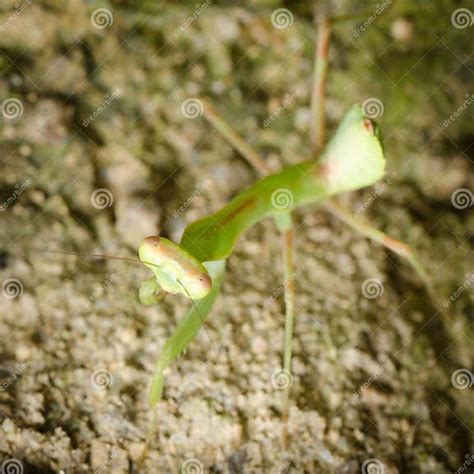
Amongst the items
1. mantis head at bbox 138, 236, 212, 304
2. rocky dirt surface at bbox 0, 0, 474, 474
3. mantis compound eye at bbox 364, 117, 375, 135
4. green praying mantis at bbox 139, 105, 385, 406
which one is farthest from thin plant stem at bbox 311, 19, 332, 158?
mantis head at bbox 138, 236, 212, 304

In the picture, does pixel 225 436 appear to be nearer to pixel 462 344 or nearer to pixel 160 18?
pixel 462 344

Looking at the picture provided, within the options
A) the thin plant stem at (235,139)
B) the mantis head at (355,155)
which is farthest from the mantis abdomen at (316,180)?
the thin plant stem at (235,139)

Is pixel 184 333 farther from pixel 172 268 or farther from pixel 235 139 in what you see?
pixel 235 139

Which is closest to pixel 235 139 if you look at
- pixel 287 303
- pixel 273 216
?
pixel 273 216

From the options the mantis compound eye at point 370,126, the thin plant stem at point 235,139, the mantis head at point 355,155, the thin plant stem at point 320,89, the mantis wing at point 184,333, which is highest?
the thin plant stem at point 320,89

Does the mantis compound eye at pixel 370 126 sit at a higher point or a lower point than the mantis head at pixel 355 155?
higher

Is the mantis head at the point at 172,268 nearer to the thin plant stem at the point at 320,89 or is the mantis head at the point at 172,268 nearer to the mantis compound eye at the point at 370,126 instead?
the mantis compound eye at the point at 370,126

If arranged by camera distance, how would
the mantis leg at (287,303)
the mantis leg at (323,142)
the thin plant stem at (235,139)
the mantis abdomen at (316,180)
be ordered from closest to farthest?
the mantis abdomen at (316,180), the mantis leg at (287,303), the mantis leg at (323,142), the thin plant stem at (235,139)
